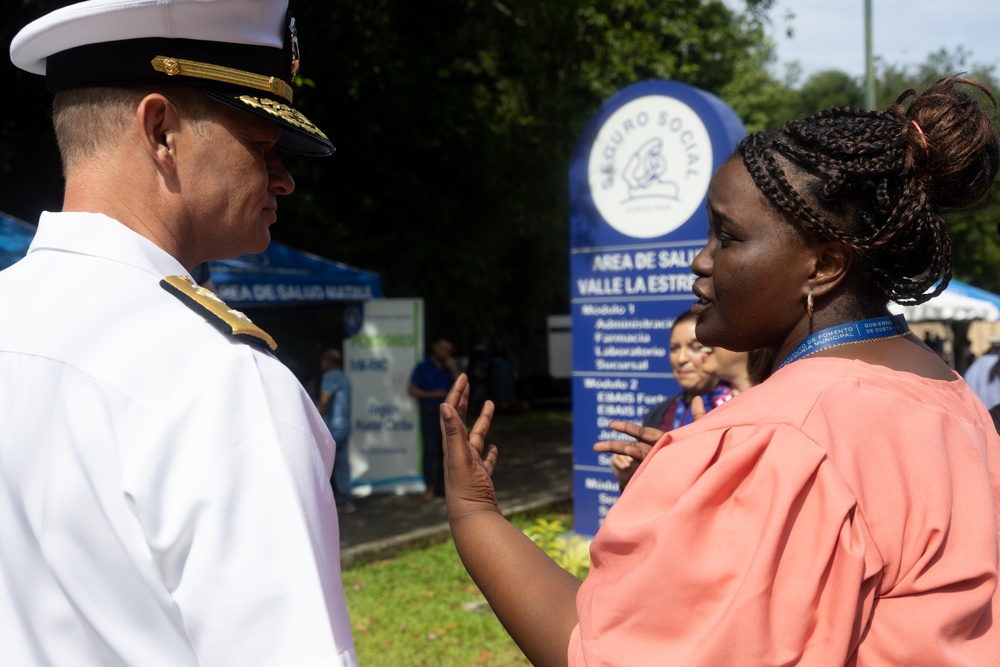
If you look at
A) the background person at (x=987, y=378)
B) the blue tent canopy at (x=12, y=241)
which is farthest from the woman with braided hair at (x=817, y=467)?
the background person at (x=987, y=378)

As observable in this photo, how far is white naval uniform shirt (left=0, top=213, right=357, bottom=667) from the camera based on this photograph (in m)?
1.08

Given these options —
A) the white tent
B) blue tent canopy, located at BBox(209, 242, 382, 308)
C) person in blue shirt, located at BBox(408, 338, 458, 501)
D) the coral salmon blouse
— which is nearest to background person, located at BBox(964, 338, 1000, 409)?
person in blue shirt, located at BBox(408, 338, 458, 501)

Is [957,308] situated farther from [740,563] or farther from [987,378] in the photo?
[740,563]

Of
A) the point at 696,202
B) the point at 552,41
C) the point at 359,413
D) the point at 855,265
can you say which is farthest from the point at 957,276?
the point at 855,265

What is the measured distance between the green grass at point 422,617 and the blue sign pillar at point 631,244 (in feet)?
4.19

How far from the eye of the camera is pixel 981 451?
62.4 inches

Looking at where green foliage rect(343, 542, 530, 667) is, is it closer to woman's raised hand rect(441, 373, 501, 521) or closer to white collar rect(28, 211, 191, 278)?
woman's raised hand rect(441, 373, 501, 521)

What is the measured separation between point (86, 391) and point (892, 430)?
1169 millimetres

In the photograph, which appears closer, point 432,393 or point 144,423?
point 144,423

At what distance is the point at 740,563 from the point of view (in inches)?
54.6

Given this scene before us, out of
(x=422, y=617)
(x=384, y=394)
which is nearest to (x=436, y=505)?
(x=384, y=394)

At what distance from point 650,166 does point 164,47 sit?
6.05 m

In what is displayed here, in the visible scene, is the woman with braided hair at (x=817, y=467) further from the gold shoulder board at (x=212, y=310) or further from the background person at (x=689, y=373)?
the background person at (x=689, y=373)

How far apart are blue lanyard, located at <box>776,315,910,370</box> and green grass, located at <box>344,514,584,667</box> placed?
4037 millimetres
